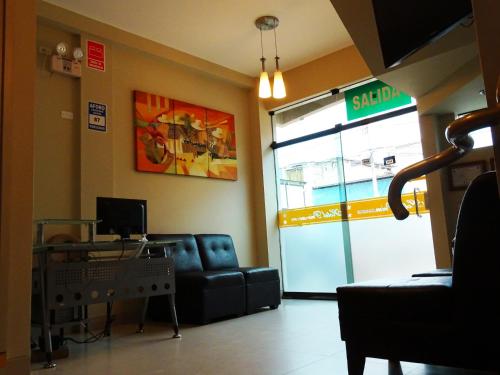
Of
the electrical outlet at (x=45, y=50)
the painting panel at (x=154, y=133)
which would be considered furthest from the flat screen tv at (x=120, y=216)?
the electrical outlet at (x=45, y=50)

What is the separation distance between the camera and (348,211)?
5145mm

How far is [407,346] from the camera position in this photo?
163 cm

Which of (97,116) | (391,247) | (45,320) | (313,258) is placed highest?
(97,116)

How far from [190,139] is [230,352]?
9.92ft

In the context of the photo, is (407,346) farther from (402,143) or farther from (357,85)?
(357,85)

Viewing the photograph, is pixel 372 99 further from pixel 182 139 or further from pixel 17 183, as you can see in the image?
pixel 17 183

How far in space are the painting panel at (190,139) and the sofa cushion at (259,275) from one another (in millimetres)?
1461

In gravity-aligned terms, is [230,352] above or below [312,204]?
below

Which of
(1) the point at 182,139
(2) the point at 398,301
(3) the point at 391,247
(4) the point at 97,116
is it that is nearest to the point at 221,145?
(1) the point at 182,139

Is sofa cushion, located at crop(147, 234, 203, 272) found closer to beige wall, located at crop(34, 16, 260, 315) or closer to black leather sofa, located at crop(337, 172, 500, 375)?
beige wall, located at crop(34, 16, 260, 315)

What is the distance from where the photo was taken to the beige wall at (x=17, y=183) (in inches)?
65.9

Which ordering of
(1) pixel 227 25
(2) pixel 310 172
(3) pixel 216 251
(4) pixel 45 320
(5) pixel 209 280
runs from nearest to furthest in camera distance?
1. (4) pixel 45 320
2. (5) pixel 209 280
3. (1) pixel 227 25
4. (3) pixel 216 251
5. (2) pixel 310 172

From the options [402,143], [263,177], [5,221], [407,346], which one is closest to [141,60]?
[263,177]

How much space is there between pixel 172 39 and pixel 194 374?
3.82 metres
